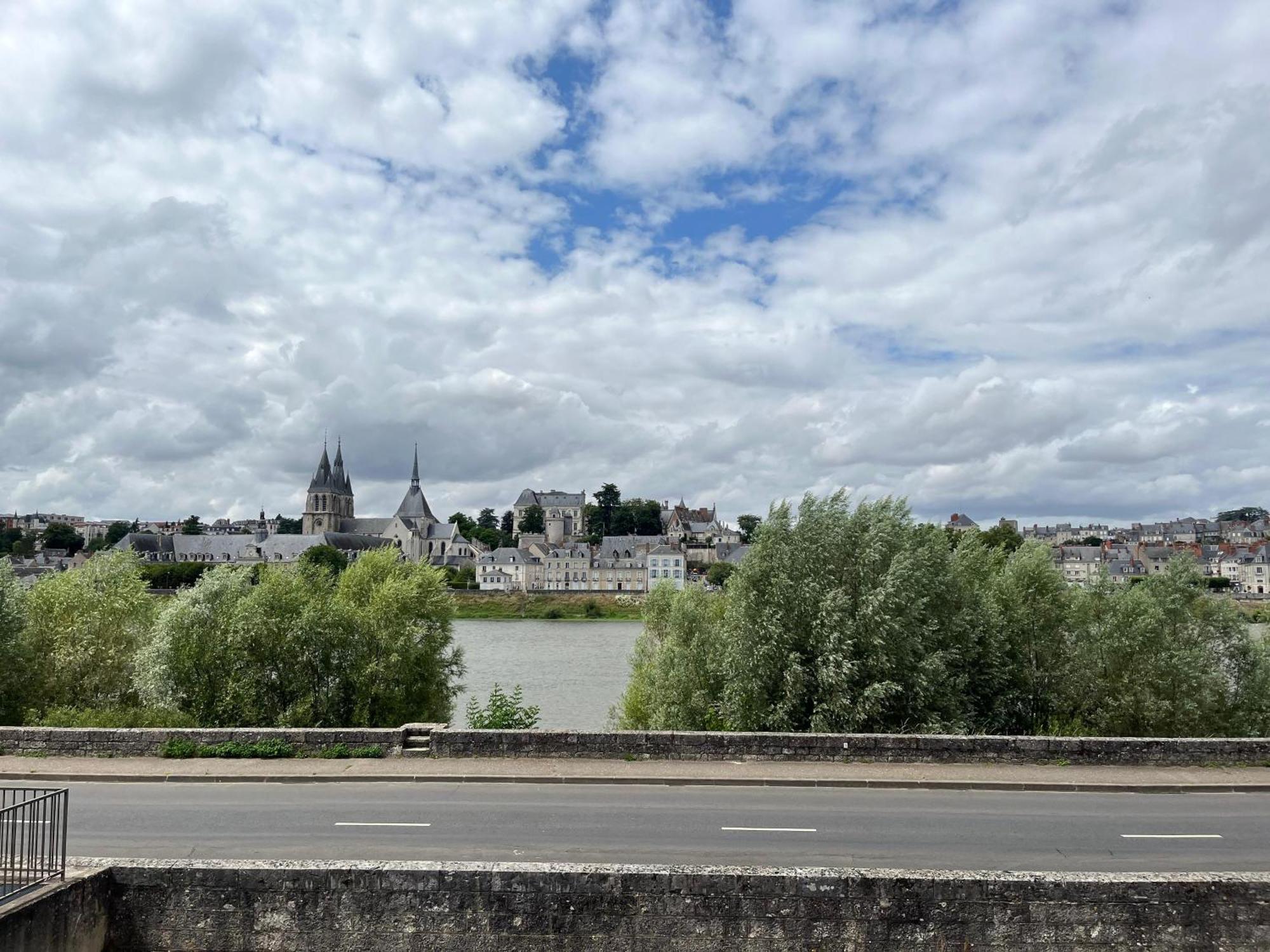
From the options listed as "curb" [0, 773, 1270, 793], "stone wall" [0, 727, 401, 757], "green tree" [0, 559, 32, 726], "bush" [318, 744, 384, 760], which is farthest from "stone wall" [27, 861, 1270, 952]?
"green tree" [0, 559, 32, 726]

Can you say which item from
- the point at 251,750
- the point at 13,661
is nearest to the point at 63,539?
the point at 13,661

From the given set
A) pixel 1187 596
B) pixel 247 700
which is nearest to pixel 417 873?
pixel 247 700

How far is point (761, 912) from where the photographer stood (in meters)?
7.10

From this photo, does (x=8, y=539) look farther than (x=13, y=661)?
Yes

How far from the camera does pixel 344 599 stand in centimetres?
2803

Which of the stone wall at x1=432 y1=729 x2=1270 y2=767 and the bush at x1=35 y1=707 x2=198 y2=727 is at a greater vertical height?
the bush at x1=35 y1=707 x2=198 y2=727

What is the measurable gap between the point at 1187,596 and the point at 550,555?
121 m

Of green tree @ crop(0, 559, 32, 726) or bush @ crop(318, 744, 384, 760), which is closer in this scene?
bush @ crop(318, 744, 384, 760)

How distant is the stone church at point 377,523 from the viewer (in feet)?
523

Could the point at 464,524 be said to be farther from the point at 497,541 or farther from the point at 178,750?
the point at 178,750

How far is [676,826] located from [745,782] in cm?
243

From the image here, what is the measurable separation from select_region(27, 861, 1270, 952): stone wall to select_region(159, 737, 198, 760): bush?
7504 mm

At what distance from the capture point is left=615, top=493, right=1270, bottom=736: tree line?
17859mm

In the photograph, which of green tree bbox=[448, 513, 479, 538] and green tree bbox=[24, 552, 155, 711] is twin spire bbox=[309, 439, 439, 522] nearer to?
green tree bbox=[448, 513, 479, 538]
